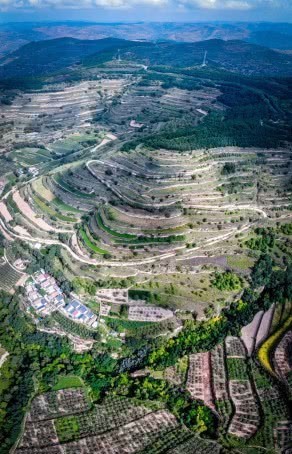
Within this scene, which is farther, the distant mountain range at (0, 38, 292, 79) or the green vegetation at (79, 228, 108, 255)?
the distant mountain range at (0, 38, 292, 79)

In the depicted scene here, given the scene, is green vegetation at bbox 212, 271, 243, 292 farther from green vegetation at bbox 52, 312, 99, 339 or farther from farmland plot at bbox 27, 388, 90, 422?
farmland plot at bbox 27, 388, 90, 422

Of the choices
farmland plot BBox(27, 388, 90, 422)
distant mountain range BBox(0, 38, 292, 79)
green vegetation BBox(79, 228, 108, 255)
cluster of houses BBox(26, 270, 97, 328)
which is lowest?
farmland plot BBox(27, 388, 90, 422)

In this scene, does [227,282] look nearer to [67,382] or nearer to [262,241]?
[262,241]

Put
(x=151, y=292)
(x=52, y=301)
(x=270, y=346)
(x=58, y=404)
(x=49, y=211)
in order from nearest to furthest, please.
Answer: (x=58, y=404) → (x=270, y=346) → (x=151, y=292) → (x=52, y=301) → (x=49, y=211)

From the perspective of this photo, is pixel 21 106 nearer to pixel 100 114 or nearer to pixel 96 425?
pixel 100 114

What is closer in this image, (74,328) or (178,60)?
(74,328)

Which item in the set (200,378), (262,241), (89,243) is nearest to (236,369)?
(200,378)

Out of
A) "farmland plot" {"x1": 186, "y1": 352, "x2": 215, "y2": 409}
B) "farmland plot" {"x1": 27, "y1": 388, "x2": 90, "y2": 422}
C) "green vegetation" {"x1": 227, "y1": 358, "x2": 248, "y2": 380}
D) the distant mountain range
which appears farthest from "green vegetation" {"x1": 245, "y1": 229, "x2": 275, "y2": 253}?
the distant mountain range

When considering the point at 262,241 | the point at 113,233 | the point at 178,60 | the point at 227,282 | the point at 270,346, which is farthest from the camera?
the point at 178,60
